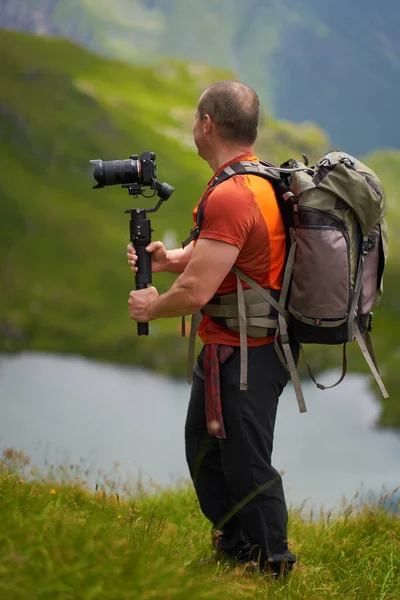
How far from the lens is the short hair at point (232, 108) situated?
3092mm

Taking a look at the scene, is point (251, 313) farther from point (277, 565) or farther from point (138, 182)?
point (277, 565)

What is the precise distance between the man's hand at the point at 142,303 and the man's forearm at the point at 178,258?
347 mm

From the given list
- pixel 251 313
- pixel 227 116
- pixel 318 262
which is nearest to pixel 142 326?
pixel 251 313

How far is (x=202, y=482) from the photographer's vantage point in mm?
3543

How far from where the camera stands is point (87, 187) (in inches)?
678

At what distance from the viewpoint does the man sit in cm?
298

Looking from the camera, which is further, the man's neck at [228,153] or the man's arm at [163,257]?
the man's arm at [163,257]

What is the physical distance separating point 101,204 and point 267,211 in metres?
14.0

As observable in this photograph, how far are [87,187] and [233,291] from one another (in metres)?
14.4

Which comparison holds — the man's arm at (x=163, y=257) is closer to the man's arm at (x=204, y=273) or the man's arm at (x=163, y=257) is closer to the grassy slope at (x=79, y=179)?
the man's arm at (x=204, y=273)

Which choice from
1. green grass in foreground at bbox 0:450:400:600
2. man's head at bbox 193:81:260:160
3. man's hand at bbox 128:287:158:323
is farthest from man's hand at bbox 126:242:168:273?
green grass in foreground at bbox 0:450:400:600

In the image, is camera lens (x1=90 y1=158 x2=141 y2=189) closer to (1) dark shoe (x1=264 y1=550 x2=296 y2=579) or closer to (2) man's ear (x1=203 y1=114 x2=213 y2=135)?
(2) man's ear (x1=203 y1=114 x2=213 y2=135)

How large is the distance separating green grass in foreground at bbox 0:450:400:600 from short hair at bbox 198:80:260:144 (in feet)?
4.67

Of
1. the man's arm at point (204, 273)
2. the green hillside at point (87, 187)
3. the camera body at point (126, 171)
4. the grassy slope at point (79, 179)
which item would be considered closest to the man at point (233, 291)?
the man's arm at point (204, 273)
